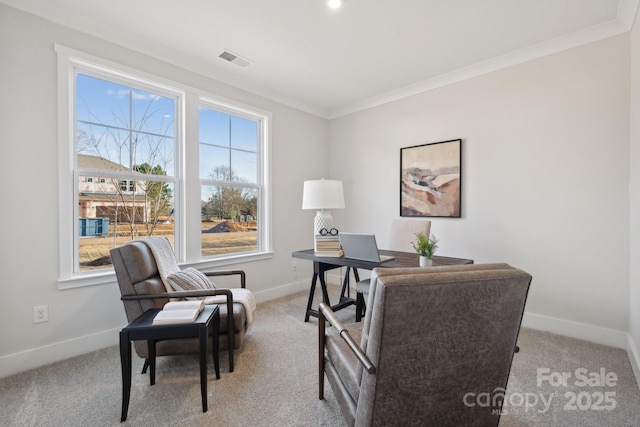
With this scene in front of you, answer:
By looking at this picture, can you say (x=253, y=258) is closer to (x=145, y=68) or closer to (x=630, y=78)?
(x=145, y=68)

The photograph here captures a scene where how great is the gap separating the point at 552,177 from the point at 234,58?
322 cm

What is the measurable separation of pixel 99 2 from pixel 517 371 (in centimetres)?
400

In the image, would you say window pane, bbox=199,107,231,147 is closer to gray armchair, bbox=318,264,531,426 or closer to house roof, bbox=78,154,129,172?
house roof, bbox=78,154,129,172

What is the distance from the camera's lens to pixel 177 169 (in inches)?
118

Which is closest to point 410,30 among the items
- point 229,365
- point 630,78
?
point 630,78

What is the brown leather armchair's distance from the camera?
197 cm

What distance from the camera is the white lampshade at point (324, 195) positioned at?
9.44 feet

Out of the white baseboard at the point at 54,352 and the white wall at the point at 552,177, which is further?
the white wall at the point at 552,177

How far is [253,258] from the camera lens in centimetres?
356

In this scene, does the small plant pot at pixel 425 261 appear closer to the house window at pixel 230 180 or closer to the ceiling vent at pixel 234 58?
the house window at pixel 230 180

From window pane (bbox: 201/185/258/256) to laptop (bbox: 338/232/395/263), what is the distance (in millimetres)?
1511

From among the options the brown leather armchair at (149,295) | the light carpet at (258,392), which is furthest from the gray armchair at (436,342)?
the brown leather armchair at (149,295)

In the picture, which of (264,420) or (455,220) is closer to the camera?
(264,420)

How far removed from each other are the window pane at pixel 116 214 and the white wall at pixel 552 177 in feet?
9.66
